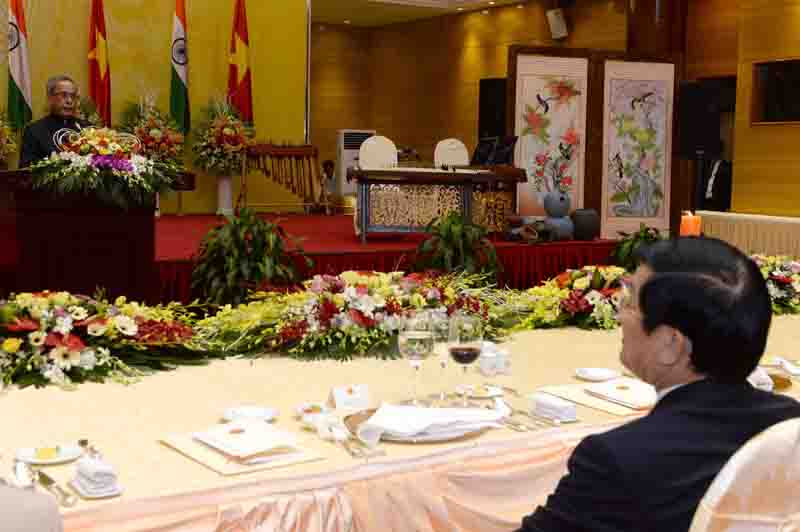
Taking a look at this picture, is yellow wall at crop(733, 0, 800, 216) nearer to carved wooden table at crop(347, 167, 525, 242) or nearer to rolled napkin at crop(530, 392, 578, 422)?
carved wooden table at crop(347, 167, 525, 242)

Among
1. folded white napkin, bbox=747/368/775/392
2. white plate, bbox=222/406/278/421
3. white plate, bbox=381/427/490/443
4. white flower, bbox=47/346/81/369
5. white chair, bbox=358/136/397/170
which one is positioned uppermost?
white chair, bbox=358/136/397/170

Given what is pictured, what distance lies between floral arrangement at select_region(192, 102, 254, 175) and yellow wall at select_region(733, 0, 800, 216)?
4.91m

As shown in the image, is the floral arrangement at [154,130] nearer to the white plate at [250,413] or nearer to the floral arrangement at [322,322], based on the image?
the floral arrangement at [322,322]

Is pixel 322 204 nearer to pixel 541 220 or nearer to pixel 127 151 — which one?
pixel 541 220

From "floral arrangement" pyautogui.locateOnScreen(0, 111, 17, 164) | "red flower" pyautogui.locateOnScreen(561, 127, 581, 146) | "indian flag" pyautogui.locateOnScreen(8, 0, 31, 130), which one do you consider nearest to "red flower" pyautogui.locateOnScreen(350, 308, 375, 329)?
"red flower" pyautogui.locateOnScreen(561, 127, 581, 146)

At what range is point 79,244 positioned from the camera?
561 centimetres

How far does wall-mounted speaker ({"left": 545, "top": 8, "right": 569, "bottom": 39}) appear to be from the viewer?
44.6ft

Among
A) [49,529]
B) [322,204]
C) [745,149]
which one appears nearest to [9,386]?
[49,529]

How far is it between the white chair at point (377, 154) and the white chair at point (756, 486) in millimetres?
6996

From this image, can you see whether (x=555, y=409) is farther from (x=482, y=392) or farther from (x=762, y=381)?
(x=762, y=381)

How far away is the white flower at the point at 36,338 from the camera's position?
282 centimetres

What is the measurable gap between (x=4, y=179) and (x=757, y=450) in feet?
15.8

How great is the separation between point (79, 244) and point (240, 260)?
2.89 feet

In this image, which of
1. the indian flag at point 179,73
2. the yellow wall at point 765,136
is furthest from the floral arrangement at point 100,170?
the yellow wall at point 765,136
